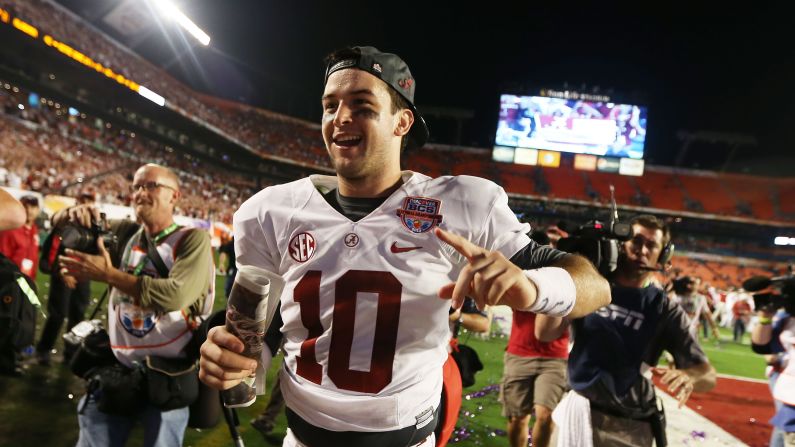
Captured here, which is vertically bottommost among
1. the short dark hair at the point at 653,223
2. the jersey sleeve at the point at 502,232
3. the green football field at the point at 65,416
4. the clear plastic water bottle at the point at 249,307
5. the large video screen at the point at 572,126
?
the green football field at the point at 65,416

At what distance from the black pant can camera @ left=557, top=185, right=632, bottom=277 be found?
5.76 metres

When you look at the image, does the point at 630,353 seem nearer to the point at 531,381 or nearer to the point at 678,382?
the point at 678,382

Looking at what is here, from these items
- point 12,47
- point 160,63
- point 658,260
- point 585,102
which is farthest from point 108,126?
point 658,260

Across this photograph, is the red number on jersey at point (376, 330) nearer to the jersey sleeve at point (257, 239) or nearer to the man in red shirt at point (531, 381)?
the jersey sleeve at point (257, 239)

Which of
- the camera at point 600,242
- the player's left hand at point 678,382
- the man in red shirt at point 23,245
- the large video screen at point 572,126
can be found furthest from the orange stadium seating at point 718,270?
the man in red shirt at point 23,245

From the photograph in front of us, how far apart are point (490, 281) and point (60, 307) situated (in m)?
6.48

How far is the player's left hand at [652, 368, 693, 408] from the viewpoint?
2.67 metres

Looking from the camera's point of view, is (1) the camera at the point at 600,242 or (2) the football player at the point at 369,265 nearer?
(2) the football player at the point at 369,265

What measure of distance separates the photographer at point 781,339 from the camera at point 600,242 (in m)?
1.65

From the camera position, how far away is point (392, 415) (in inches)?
61.4

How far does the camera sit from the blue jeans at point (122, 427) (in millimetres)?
2506

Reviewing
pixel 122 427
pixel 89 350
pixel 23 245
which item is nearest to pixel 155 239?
pixel 89 350

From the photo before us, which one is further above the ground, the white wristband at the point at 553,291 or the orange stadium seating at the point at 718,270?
the white wristband at the point at 553,291

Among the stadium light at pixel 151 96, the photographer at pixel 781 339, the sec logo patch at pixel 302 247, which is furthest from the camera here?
the stadium light at pixel 151 96
